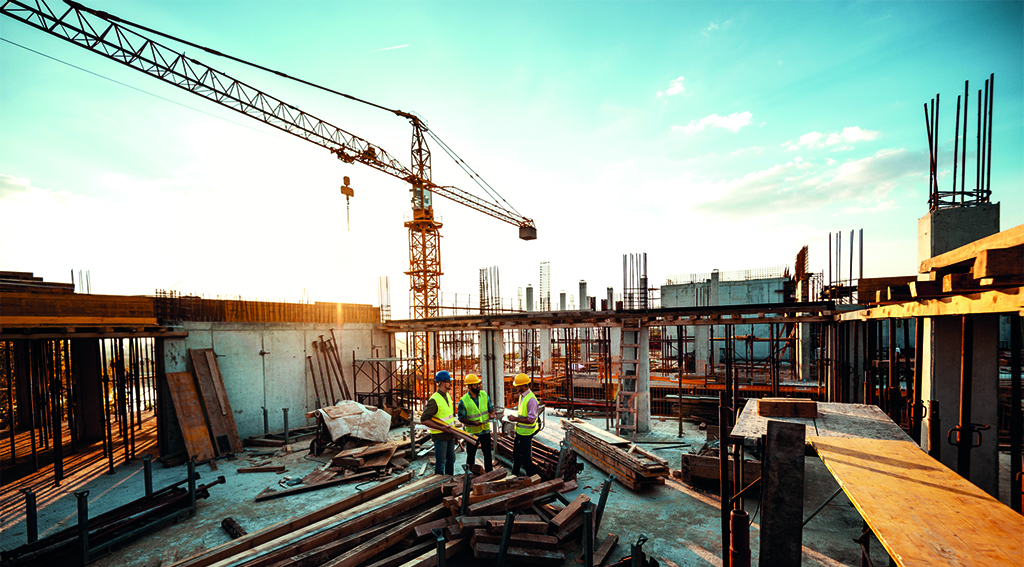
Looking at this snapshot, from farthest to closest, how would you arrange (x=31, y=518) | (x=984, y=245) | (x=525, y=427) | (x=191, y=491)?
(x=525, y=427) < (x=191, y=491) < (x=31, y=518) < (x=984, y=245)

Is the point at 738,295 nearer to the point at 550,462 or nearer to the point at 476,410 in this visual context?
the point at 550,462

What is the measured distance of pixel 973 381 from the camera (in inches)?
261

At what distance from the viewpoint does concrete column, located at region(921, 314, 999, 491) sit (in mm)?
6328

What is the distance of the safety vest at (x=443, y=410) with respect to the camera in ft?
25.4

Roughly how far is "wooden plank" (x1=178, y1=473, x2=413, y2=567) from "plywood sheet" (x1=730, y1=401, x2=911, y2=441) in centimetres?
521

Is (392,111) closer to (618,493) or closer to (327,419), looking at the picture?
(327,419)

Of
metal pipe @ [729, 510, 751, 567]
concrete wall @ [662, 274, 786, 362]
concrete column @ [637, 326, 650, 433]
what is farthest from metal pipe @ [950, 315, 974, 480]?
concrete wall @ [662, 274, 786, 362]

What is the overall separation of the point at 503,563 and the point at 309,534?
8.55ft

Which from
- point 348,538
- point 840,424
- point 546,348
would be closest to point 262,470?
point 348,538

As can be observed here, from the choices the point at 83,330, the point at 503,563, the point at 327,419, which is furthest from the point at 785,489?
the point at 83,330

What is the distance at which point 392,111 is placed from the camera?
2973 cm

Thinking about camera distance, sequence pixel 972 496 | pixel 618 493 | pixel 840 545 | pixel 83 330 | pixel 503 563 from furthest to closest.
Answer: pixel 83 330
pixel 618 493
pixel 840 545
pixel 503 563
pixel 972 496

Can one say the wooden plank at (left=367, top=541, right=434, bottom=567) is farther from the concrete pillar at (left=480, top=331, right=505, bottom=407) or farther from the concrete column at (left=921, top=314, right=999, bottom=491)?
the concrete pillar at (left=480, top=331, right=505, bottom=407)

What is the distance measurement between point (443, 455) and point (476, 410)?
43.6 inches
